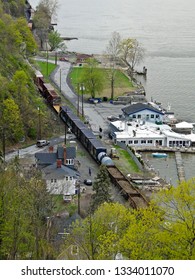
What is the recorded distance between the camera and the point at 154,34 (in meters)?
73.2

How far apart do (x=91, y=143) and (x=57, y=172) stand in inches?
209

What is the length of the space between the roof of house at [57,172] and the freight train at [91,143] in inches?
80.3

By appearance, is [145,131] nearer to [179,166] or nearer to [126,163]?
[179,166]

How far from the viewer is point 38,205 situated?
53.0 feet

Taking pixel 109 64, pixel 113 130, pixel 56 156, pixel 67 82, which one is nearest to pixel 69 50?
pixel 109 64

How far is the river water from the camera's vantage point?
147ft

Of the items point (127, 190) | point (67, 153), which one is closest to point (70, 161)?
point (67, 153)

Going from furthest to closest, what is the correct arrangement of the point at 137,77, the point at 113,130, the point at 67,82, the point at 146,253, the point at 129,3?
1. the point at 129,3
2. the point at 137,77
3. the point at 67,82
4. the point at 113,130
5. the point at 146,253

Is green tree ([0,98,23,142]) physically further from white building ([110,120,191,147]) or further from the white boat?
the white boat

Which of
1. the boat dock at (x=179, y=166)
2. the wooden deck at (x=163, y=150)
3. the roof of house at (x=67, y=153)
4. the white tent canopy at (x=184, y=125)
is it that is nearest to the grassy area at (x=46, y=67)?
the white tent canopy at (x=184, y=125)

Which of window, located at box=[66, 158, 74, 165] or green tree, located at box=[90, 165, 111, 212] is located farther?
window, located at box=[66, 158, 74, 165]

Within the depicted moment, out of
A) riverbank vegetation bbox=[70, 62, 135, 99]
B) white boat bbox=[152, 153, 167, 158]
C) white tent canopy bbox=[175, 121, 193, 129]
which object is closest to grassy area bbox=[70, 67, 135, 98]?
riverbank vegetation bbox=[70, 62, 135, 99]

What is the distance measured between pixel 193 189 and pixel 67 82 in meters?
31.6

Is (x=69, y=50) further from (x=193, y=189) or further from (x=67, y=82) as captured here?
(x=193, y=189)
